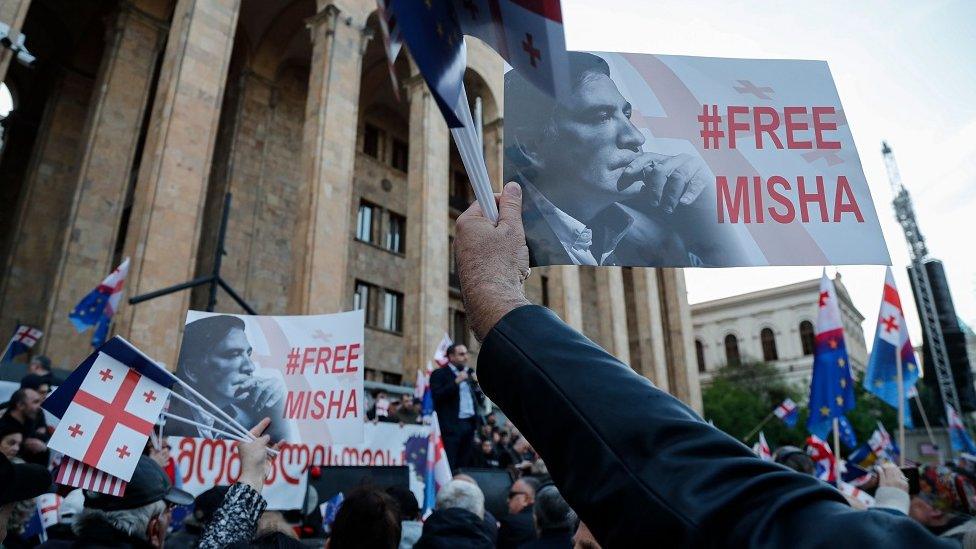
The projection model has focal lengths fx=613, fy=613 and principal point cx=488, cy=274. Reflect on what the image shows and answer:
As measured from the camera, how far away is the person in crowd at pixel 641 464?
0.66m

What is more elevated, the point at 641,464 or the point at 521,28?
the point at 521,28

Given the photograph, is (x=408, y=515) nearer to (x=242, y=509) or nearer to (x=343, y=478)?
(x=343, y=478)

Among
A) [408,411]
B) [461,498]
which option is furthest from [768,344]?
[461,498]

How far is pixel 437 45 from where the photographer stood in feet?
3.65

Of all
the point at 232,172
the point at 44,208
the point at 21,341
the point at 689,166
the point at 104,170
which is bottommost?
the point at 689,166

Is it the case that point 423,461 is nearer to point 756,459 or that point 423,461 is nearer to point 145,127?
point 756,459

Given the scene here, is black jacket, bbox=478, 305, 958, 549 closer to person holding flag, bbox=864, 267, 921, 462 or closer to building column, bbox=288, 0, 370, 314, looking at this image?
person holding flag, bbox=864, 267, 921, 462

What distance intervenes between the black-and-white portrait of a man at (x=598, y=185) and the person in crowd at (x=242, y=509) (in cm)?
167

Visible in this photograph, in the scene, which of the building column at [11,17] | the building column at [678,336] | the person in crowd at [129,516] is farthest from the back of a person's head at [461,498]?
the building column at [678,336]

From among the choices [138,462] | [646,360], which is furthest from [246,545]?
[646,360]

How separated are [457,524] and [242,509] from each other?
3.91 ft

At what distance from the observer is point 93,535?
257cm

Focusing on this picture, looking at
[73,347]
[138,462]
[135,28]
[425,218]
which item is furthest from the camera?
[425,218]

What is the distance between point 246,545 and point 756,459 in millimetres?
2169
